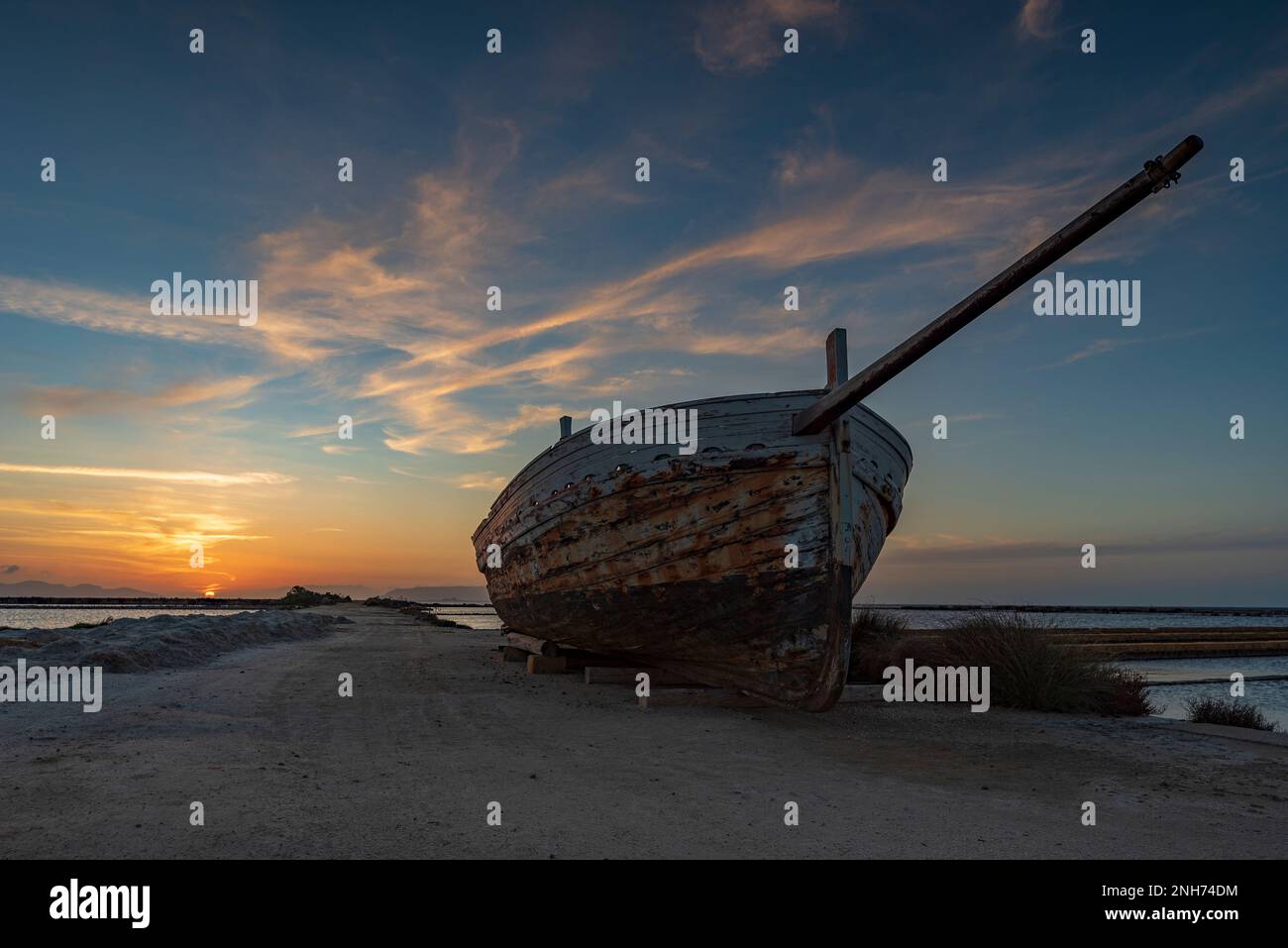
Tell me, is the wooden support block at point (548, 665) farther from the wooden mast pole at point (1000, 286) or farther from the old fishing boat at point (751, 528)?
the wooden mast pole at point (1000, 286)

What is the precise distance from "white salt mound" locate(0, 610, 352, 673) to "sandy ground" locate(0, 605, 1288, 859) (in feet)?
6.75

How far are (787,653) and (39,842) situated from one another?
5.82m

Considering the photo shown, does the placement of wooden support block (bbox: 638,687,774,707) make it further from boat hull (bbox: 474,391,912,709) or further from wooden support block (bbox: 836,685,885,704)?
wooden support block (bbox: 836,685,885,704)

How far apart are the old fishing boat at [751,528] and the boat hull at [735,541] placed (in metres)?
0.01

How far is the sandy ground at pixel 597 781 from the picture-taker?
11.9 feet

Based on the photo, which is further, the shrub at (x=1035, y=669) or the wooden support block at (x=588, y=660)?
the wooden support block at (x=588, y=660)

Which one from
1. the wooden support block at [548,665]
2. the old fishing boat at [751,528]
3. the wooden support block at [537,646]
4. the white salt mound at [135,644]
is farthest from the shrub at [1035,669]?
the white salt mound at [135,644]

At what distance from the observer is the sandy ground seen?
3615 millimetres

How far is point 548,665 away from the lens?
11055 mm

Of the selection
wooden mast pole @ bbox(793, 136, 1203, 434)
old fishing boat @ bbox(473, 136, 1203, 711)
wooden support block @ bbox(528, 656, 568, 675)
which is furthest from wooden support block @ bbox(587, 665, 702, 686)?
wooden mast pole @ bbox(793, 136, 1203, 434)

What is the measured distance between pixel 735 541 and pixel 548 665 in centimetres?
490
